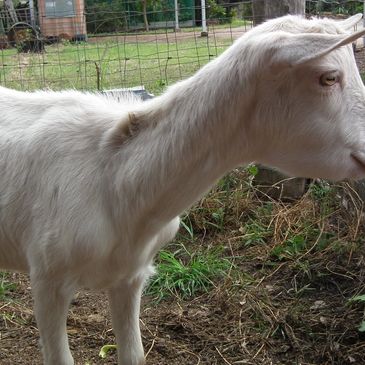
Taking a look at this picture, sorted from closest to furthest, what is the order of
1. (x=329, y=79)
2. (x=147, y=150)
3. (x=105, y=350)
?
(x=329, y=79) < (x=147, y=150) < (x=105, y=350)

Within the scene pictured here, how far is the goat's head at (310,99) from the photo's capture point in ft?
6.57

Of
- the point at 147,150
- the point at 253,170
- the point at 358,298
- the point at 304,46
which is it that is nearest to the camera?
the point at 304,46

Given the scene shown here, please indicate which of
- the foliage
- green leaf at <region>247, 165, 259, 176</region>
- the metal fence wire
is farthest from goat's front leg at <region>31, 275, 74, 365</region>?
the foliage

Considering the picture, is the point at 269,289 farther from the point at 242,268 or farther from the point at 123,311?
the point at 123,311

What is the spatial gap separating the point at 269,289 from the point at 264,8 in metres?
2.24

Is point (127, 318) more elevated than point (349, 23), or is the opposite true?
point (349, 23)

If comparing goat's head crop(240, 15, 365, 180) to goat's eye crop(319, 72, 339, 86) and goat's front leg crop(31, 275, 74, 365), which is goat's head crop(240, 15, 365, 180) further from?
goat's front leg crop(31, 275, 74, 365)

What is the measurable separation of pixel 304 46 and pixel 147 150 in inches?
29.7

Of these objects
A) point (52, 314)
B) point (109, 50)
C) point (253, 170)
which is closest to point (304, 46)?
point (52, 314)

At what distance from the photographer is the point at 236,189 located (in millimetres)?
4965

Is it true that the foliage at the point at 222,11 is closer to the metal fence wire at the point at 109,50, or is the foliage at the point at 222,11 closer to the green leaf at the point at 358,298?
the metal fence wire at the point at 109,50

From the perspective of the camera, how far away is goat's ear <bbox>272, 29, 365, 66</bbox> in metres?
1.90

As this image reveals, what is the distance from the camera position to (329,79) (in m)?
2.04

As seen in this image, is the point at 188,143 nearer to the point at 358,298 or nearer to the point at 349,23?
the point at 349,23
